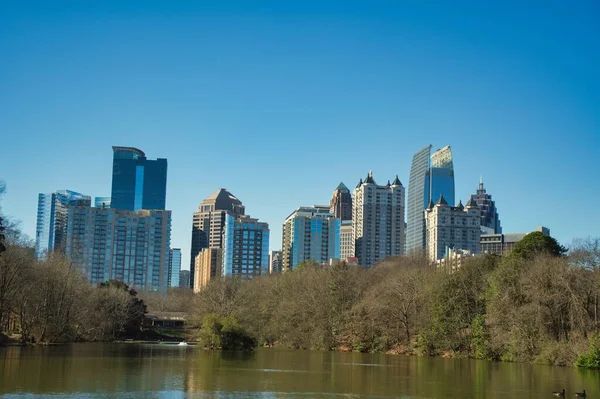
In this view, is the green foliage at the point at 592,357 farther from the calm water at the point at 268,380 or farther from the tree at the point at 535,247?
the tree at the point at 535,247

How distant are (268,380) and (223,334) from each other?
42360 millimetres

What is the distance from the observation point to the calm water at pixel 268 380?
36531 mm

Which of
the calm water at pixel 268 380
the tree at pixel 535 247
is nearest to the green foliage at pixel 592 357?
the calm water at pixel 268 380

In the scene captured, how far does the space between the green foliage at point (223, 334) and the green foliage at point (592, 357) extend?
39579 mm

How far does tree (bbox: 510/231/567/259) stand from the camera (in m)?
81.1

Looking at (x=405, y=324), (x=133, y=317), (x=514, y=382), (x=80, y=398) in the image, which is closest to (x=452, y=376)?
(x=514, y=382)

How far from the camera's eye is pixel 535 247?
83.6 metres

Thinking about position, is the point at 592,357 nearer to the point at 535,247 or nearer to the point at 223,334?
the point at 535,247

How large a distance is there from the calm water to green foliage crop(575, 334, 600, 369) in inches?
74.8

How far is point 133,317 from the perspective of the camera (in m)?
133

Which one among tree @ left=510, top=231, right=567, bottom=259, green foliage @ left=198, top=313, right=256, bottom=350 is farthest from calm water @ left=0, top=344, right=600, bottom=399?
green foliage @ left=198, top=313, right=256, bottom=350

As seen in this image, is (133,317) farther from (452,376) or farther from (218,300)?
(452,376)

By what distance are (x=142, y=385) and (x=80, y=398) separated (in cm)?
745

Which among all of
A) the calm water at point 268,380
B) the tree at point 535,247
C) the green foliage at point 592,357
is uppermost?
the tree at point 535,247
